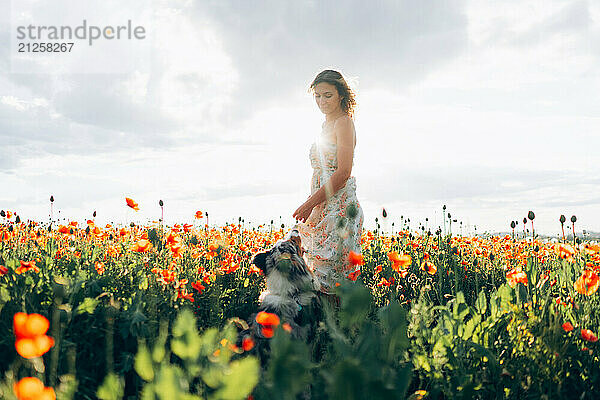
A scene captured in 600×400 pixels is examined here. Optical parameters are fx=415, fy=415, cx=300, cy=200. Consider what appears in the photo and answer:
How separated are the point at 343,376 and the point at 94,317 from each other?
2.07 metres

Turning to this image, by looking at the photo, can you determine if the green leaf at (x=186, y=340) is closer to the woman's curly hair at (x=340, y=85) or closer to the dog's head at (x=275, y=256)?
the dog's head at (x=275, y=256)

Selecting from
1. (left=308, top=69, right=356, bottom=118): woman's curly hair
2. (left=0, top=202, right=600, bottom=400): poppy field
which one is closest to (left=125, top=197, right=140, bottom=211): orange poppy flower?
(left=0, top=202, right=600, bottom=400): poppy field

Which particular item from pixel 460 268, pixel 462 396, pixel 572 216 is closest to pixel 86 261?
pixel 462 396

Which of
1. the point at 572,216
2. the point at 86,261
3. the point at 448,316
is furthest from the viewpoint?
the point at 572,216

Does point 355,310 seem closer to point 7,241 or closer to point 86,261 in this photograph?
point 86,261

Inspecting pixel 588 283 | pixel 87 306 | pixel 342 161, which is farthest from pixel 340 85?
pixel 87 306

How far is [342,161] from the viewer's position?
4023 millimetres

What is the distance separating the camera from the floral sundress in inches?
161

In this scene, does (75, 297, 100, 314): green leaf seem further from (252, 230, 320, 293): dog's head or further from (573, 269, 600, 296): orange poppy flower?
(573, 269, 600, 296): orange poppy flower

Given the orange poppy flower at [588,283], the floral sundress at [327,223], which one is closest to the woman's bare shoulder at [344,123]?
the floral sundress at [327,223]

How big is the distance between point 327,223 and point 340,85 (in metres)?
1.46

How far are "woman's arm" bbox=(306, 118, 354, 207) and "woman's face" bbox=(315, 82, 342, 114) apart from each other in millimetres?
294

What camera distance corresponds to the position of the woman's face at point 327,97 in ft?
14.0

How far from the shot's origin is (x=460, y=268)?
5.22 meters
